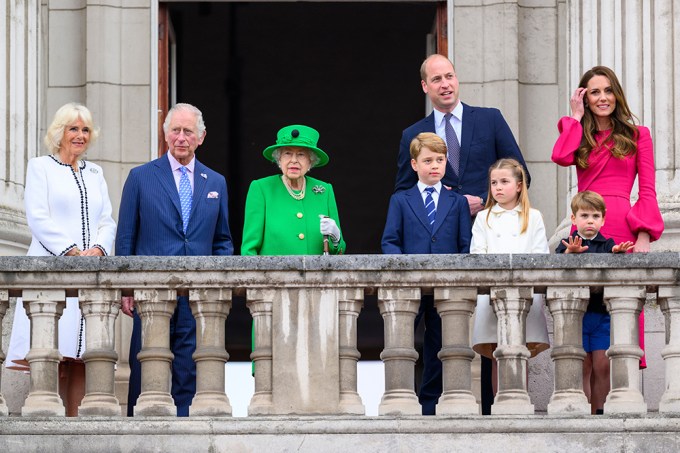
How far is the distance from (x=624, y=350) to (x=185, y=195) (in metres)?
2.73

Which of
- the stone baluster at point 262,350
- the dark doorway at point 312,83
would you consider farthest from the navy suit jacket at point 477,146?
the dark doorway at point 312,83

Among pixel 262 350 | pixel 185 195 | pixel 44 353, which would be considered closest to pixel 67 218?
pixel 185 195

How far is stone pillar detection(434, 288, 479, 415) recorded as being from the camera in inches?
419

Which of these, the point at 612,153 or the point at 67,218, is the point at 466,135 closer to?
the point at 612,153

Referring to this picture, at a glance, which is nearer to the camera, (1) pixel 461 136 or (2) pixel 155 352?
(2) pixel 155 352

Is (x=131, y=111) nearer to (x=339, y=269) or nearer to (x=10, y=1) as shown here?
(x=10, y=1)

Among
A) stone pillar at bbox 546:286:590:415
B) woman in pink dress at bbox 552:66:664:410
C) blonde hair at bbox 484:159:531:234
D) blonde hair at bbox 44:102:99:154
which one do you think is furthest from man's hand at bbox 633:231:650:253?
blonde hair at bbox 44:102:99:154

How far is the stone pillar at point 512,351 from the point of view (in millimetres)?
10648

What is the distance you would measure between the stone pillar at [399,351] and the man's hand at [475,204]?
1164mm

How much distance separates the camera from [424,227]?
11445mm

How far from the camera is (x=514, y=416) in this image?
10578mm

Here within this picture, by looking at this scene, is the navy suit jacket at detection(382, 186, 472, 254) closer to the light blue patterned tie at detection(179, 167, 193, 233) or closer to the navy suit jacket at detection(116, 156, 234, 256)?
the navy suit jacket at detection(116, 156, 234, 256)

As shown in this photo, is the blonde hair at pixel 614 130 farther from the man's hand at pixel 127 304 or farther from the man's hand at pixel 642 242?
the man's hand at pixel 127 304

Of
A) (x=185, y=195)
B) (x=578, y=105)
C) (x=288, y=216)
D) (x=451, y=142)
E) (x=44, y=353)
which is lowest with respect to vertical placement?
(x=44, y=353)
